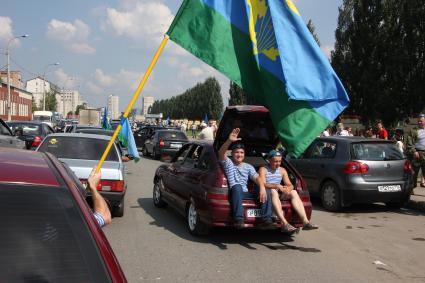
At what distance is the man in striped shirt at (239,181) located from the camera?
7055 millimetres

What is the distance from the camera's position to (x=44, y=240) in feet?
7.30

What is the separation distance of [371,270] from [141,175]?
1149 centimetres

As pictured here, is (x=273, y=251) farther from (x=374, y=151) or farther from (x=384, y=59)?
(x=384, y=59)

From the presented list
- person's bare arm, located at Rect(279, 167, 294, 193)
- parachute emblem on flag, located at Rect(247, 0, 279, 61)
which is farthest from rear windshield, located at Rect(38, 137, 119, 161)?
parachute emblem on flag, located at Rect(247, 0, 279, 61)

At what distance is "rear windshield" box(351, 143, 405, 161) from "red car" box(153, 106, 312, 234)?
2.39 metres

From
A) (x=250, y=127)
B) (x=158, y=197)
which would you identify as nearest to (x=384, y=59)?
(x=158, y=197)

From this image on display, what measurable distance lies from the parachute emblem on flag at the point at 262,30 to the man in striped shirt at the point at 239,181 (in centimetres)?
157

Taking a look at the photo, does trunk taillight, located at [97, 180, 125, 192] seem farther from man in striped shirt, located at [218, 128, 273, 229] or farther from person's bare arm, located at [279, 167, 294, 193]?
person's bare arm, located at [279, 167, 294, 193]

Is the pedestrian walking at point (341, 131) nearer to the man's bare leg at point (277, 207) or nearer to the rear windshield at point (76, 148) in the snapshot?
→ the rear windshield at point (76, 148)

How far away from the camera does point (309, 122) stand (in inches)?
224

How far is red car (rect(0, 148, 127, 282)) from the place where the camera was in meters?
2.09

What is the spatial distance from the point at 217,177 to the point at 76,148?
3.30 m

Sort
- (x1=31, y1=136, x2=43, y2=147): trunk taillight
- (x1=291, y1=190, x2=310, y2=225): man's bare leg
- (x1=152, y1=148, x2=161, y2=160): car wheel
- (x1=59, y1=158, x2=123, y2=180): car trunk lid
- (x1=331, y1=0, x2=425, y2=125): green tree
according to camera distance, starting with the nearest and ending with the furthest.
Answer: (x1=291, y1=190, x2=310, y2=225): man's bare leg < (x1=59, y1=158, x2=123, y2=180): car trunk lid < (x1=31, y1=136, x2=43, y2=147): trunk taillight < (x1=152, y1=148, x2=161, y2=160): car wheel < (x1=331, y1=0, x2=425, y2=125): green tree

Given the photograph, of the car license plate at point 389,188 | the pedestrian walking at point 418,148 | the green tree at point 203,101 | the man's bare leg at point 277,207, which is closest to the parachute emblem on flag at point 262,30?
the man's bare leg at point 277,207
